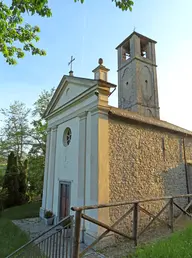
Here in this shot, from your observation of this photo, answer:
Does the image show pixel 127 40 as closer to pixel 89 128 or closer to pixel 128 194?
pixel 89 128

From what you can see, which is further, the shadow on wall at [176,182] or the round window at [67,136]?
the round window at [67,136]

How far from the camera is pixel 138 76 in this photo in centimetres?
2302

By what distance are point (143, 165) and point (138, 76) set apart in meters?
17.2

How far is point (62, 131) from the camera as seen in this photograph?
9.80 meters

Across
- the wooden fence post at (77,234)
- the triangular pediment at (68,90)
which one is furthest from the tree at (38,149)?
the wooden fence post at (77,234)

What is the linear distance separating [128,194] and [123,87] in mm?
19347

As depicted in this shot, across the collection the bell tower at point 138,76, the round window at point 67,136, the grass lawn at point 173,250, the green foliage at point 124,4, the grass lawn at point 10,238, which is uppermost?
the bell tower at point 138,76

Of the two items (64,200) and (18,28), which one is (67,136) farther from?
(18,28)

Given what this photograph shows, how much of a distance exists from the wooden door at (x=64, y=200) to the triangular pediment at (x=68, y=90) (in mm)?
3899

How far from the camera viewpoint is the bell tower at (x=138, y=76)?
22.7 meters

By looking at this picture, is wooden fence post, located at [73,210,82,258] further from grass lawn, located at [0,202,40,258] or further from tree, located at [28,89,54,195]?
tree, located at [28,89,54,195]

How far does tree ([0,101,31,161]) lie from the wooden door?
9.80m

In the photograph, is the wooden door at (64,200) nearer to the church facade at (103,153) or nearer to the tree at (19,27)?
the church facade at (103,153)

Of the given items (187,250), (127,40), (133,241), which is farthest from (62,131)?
(127,40)
